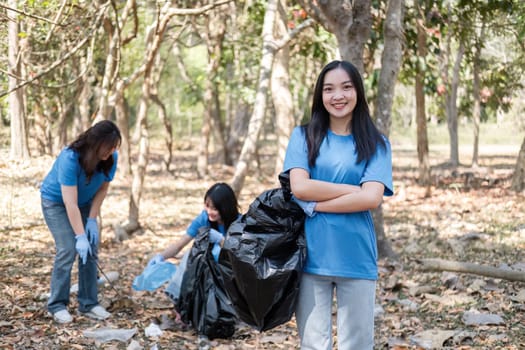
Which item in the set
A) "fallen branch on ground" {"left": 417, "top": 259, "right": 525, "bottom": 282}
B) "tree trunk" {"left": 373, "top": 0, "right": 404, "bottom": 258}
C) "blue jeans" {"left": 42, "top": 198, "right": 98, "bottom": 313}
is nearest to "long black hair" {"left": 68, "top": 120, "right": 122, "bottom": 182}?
"blue jeans" {"left": 42, "top": 198, "right": 98, "bottom": 313}

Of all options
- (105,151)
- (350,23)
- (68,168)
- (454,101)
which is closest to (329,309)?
(105,151)

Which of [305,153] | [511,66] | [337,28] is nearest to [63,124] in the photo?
[511,66]

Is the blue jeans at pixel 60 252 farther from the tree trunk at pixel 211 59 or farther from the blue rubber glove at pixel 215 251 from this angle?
the tree trunk at pixel 211 59

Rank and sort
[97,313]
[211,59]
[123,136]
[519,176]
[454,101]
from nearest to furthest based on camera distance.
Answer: [97,313]
[519,176]
[211,59]
[123,136]
[454,101]

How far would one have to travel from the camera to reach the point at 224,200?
17.5 ft

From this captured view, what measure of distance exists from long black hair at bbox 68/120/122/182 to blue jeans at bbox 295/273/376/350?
8.21 feet

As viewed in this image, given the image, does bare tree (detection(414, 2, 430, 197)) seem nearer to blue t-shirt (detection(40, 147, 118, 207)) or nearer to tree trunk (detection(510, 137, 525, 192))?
tree trunk (detection(510, 137, 525, 192))

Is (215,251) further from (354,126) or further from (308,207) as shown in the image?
(354,126)

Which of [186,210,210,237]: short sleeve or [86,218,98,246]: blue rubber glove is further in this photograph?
[86,218,98,246]: blue rubber glove

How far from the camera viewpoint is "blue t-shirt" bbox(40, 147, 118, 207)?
5.19m

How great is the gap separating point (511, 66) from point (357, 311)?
1661cm

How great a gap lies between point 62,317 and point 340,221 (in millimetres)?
3137

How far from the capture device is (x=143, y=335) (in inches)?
207

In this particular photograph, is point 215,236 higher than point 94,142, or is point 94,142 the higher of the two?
point 94,142
